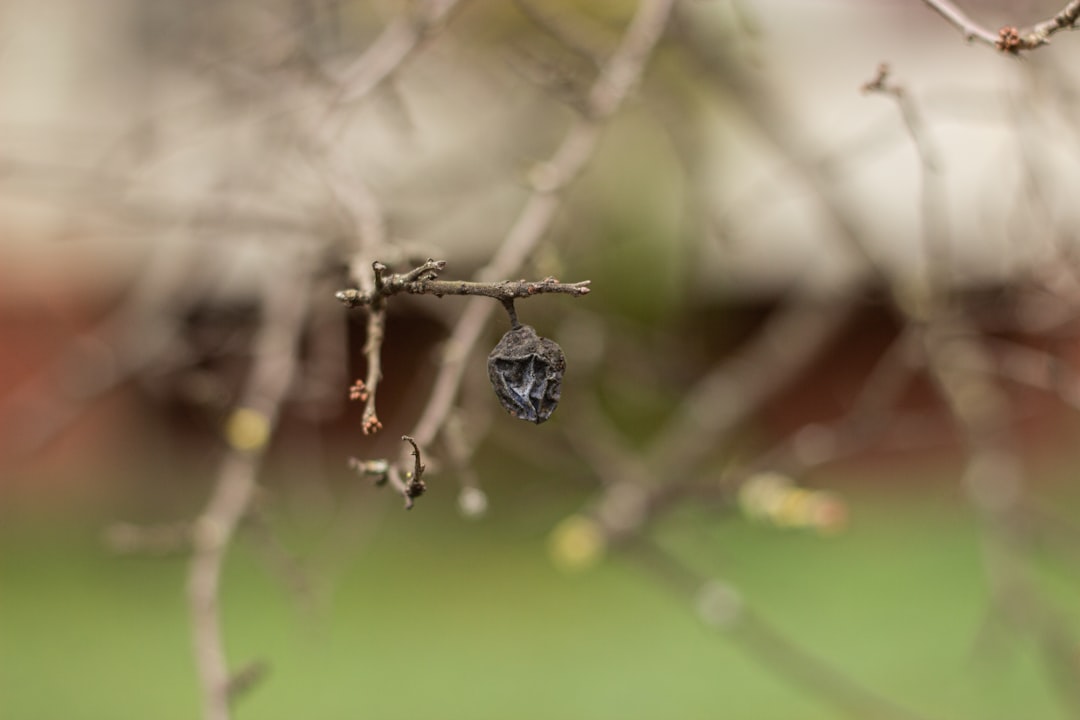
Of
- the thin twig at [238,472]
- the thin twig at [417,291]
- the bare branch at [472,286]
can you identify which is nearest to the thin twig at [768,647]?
the thin twig at [238,472]

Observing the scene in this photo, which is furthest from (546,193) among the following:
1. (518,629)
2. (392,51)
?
(518,629)

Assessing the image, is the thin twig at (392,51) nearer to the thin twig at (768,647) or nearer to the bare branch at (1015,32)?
the bare branch at (1015,32)

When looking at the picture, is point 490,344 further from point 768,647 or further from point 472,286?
point 768,647

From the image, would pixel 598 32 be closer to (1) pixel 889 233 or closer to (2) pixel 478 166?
(2) pixel 478 166

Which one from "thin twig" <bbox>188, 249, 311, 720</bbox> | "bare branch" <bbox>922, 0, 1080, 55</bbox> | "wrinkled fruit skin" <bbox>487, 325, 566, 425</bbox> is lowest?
"wrinkled fruit skin" <bbox>487, 325, 566, 425</bbox>

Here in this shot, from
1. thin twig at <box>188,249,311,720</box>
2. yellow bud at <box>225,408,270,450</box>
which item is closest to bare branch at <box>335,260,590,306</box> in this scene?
thin twig at <box>188,249,311,720</box>

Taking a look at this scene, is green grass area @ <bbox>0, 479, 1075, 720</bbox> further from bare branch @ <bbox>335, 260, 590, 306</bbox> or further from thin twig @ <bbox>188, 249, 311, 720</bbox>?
bare branch @ <bbox>335, 260, 590, 306</bbox>
